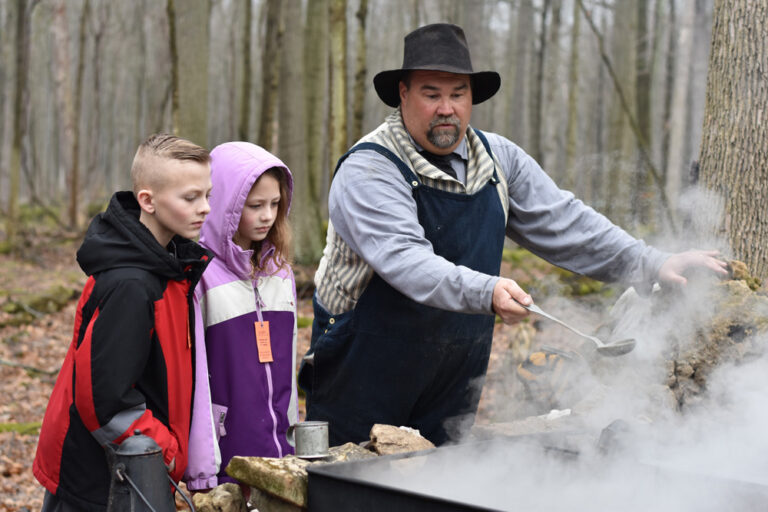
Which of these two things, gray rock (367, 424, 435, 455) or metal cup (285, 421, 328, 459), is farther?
gray rock (367, 424, 435, 455)

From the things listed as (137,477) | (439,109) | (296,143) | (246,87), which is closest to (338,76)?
(296,143)

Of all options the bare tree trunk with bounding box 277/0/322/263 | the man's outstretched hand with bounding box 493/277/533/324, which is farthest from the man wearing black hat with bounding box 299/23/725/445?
the bare tree trunk with bounding box 277/0/322/263

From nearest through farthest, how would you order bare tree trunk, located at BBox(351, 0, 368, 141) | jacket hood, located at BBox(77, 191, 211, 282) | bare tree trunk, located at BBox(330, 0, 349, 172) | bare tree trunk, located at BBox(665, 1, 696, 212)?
jacket hood, located at BBox(77, 191, 211, 282)
bare tree trunk, located at BBox(351, 0, 368, 141)
bare tree trunk, located at BBox(330, 0, 349, 172)
bare tree trunk, located at BBox(665, 1, 696, 212)

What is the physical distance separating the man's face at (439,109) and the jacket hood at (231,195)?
557mm

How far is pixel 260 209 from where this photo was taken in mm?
2791

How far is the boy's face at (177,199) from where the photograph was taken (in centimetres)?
233

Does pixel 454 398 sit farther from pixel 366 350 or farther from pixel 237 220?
pixel 237 220

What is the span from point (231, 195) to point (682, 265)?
1676 mm

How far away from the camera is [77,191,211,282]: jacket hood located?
221 cm

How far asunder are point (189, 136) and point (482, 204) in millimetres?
5656

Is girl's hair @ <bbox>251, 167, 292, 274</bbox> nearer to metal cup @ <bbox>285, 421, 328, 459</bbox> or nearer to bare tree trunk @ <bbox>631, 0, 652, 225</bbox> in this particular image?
metal cup @ <bbox>285, 421, 328, 459</bbox>

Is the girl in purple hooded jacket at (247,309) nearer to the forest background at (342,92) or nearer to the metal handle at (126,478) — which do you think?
the metal handle at (126,478)

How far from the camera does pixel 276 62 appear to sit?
10977mm

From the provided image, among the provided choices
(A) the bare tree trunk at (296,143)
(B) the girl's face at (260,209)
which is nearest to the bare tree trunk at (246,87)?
(A) the bare tree trunk at (296,143)
